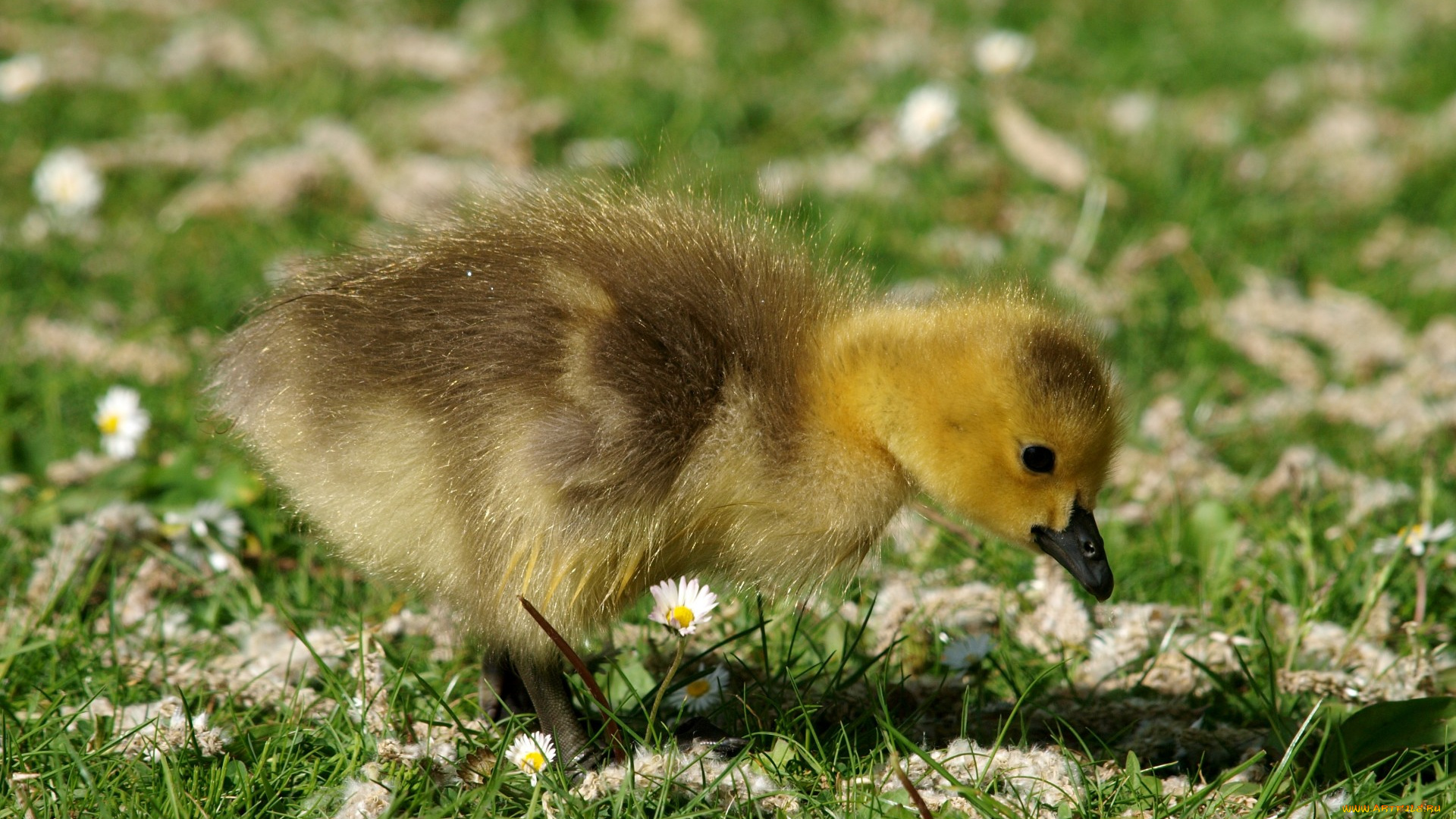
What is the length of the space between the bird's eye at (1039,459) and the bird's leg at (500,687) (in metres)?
1.05

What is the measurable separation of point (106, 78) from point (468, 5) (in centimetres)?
174

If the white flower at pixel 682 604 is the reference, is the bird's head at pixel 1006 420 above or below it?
above

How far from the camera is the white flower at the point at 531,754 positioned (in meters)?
2.39

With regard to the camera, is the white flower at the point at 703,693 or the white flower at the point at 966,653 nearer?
the white flower at the point at 703,693

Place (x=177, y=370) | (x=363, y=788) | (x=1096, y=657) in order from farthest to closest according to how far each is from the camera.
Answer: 1. (x=177, y=370)
2. (x=1096, y=657)
3. (x=363, y=788)

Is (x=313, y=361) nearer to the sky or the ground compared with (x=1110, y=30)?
nearer to the sky

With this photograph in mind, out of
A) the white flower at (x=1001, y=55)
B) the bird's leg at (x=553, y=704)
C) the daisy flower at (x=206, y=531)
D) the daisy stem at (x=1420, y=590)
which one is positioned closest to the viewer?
the bird's leg at (x=553, y=704)

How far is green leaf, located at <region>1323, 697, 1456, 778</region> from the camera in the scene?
2506 millimetres

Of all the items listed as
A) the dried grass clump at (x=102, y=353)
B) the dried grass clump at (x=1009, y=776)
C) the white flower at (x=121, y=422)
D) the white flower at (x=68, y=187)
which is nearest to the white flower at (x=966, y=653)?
the dried grass clump at (x=1009, y=776)

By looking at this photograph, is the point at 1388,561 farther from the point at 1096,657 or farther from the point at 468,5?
the point at 468,5

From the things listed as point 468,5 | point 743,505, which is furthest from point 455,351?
point 468,5

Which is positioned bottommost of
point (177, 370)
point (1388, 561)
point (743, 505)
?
point (177, 370)

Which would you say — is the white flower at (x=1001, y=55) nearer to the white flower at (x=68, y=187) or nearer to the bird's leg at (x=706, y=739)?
the white flower at (x=68, y=187)

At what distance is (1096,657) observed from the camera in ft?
9.81
